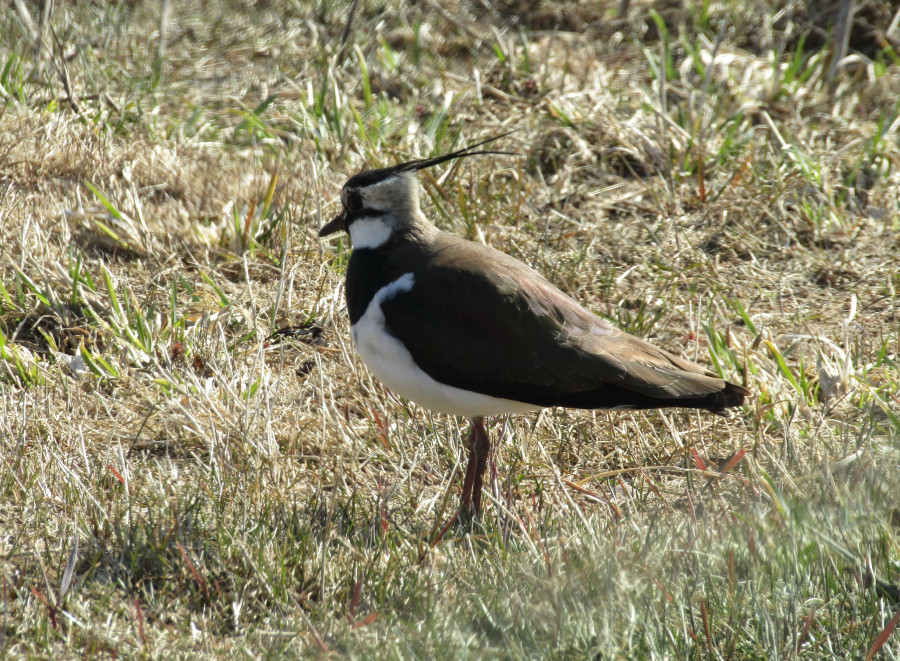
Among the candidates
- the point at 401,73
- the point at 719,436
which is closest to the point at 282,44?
the point at 401,73

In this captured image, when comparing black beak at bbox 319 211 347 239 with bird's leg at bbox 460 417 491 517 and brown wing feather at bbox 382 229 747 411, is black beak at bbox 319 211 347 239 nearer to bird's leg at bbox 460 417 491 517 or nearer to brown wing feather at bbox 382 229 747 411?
brown wing feather at bbox 382 229 747 411

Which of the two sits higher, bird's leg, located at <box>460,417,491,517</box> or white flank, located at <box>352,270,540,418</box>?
white flank, located at <box>352,270,540,418</box>

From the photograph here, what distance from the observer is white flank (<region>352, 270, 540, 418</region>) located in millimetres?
3525

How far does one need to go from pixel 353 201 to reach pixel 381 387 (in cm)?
80

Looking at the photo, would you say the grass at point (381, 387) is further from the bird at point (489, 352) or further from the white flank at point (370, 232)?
the white flank at point (370, 232)

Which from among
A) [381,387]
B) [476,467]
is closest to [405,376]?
[476,467]

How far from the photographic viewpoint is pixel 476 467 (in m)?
3.68

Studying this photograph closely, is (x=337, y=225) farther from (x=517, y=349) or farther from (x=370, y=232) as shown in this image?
(x=517, y=349)

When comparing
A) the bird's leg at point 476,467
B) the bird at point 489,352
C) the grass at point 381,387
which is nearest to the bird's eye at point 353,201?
the bird at point 489,352

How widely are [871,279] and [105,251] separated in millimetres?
3722

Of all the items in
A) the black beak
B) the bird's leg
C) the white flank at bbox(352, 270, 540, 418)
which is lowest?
the bird's leg

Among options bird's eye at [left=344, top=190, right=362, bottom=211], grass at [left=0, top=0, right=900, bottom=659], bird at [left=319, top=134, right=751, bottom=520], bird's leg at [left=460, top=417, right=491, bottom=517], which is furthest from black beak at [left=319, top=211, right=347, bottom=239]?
bird's leg at [left=460, top=417, right=491, bottom=517]

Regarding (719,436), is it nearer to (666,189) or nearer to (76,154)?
(666,189)

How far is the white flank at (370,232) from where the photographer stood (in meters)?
3.88
